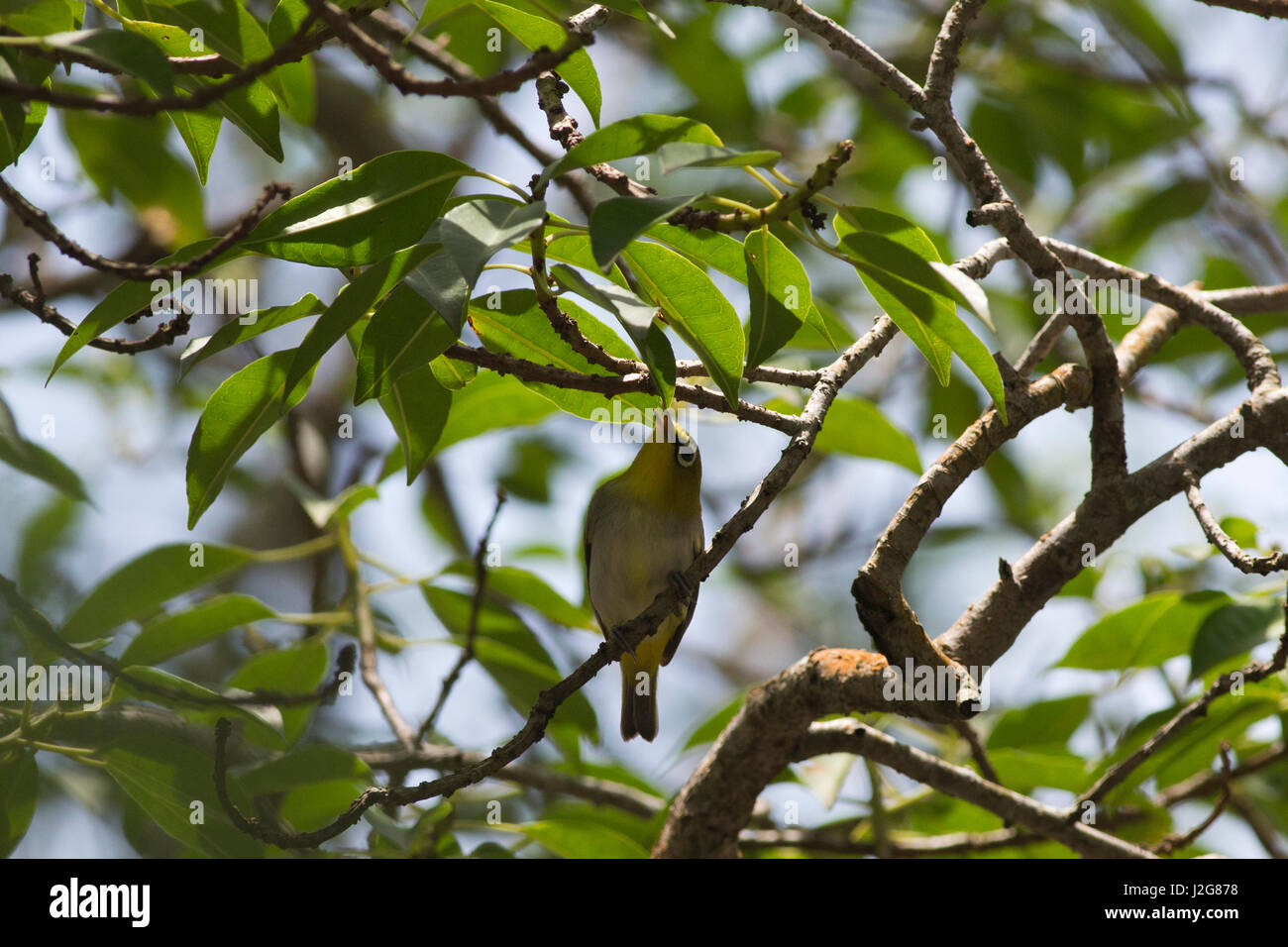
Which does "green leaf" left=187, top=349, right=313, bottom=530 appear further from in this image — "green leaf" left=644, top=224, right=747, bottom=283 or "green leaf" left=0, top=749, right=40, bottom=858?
"green leaf" left=0, top=749, right=40, bottom=858

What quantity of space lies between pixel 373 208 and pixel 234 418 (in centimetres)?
46

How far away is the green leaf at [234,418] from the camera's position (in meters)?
1.67

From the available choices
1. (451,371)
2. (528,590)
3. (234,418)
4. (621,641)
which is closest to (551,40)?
(451,371)

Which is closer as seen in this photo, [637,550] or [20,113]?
[20,113]

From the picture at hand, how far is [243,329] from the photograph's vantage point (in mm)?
1582

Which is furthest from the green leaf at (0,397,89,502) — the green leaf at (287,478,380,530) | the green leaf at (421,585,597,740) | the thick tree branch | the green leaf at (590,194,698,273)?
the thick tree branch

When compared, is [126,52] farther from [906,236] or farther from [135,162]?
[135,162]

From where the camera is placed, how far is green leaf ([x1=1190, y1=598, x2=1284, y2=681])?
2.35 metres

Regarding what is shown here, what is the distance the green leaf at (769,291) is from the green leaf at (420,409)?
0.54 metres

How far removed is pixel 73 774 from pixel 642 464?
6.38 feet

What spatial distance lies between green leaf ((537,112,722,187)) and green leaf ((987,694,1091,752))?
90.7 inches

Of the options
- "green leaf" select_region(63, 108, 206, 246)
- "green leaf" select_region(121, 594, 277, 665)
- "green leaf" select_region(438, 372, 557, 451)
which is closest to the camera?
"green leaf" select_region(121, 594, 277, 665)
